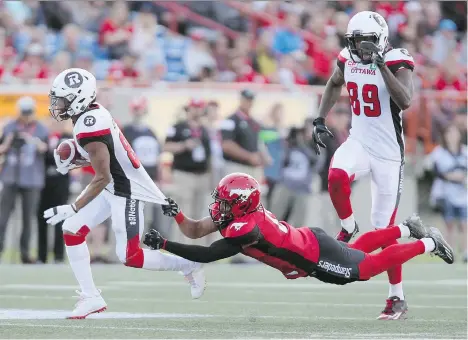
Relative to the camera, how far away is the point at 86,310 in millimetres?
8008

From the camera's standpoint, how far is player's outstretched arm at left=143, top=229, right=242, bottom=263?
24.0 ft

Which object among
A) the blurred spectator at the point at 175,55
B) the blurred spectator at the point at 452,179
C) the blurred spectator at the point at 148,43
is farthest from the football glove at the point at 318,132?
the blurred spectator at the point at 175,55

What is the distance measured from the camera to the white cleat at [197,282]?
322 inches

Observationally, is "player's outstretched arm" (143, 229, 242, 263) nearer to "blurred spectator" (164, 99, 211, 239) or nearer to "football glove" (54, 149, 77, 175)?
"football glove" (54, 149, 77, 175)

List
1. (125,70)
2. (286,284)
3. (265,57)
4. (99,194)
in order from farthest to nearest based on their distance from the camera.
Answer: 1. (265,57)
2. (125,70)
3. (286,284)
4. (99,194)

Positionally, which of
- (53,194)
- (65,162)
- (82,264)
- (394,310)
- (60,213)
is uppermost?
(65,162)

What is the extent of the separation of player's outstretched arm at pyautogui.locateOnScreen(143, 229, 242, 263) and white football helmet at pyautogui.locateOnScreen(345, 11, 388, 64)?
67.4 inches

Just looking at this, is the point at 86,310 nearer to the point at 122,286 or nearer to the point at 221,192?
the point at 221,192

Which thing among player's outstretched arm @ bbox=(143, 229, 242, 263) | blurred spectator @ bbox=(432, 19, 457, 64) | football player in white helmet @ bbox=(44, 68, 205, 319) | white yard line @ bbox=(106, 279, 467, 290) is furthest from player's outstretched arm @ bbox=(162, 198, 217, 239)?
blurred spectator @ bbox=(432, 19, 457, 64)

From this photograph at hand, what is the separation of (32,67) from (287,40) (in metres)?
4.28

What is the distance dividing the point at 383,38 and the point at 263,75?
852cm

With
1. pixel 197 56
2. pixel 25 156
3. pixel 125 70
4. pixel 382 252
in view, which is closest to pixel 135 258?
pixel 382 252

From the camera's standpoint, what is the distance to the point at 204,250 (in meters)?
7.37

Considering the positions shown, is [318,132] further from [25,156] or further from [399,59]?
[25,156]
